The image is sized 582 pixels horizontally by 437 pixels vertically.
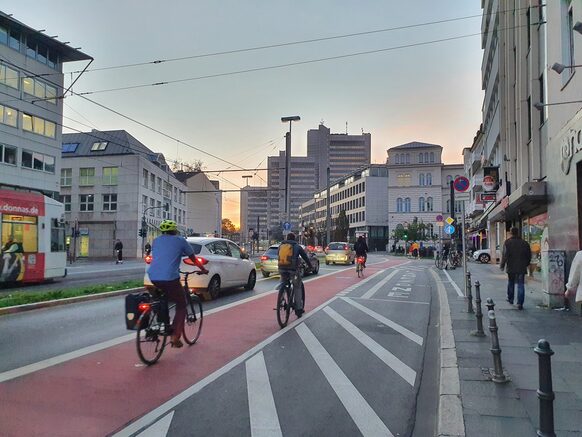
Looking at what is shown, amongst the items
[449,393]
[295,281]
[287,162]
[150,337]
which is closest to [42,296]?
[295,281]

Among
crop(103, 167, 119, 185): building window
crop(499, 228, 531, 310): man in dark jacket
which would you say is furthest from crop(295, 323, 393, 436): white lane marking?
crop(103, 167, 119, 185): building window

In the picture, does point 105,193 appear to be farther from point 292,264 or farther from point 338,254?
point 292,264

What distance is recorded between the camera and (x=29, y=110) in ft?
124

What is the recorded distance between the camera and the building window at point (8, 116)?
3562 cm

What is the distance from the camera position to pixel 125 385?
5.36 m

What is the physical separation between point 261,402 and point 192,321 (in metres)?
2.75

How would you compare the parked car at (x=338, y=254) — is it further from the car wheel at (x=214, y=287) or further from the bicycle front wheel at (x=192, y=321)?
the bicycle front wheel at (x=192, y=321)

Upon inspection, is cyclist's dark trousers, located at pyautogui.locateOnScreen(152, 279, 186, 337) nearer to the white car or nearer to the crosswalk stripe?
the crosswalk stripe

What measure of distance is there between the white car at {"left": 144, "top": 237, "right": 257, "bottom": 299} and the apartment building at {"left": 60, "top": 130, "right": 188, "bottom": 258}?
3987cm

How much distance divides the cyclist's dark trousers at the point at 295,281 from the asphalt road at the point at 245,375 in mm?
435

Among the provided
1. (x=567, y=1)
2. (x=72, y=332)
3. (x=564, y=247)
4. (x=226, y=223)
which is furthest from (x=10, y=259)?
(x=226, y=223)

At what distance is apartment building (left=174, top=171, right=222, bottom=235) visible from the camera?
3196 inches

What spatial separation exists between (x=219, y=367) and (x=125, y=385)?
1205 millimetres

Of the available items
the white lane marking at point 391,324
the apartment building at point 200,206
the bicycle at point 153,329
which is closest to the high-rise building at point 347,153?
the apartment building at point 200,206
